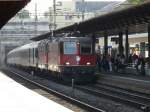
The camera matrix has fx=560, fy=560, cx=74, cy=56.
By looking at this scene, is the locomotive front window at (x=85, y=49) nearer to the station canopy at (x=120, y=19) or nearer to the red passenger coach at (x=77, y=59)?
the red passenger coach at (x=77, y=59)

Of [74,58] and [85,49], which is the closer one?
[74,58]


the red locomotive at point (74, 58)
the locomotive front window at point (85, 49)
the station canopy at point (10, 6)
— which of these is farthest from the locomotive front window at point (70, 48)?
the station canopy at point (10, 6)

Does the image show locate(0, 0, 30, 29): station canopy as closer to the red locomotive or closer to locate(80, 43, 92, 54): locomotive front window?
the red locomotive

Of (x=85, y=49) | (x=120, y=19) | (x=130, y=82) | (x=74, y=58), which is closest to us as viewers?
(x=130, y=82)

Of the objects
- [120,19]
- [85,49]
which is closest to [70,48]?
[85,49]

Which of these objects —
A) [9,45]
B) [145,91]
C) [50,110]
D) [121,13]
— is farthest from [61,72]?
[9,45]

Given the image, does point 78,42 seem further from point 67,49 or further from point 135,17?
point 135,17

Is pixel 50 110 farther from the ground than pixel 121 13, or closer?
closer

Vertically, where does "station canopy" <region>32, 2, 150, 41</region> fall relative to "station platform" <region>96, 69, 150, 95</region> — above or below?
above

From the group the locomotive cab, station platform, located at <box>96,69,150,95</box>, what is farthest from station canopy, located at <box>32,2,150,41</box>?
station platform, located at <box>96,69,150,95</box>

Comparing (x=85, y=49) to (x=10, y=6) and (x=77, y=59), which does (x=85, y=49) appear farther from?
(x=10, y=6)

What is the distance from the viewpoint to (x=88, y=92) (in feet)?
93.3

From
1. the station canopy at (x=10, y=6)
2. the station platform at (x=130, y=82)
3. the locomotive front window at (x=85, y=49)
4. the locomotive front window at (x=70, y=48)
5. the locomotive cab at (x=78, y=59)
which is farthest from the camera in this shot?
the locomotive front window at (x=70, y=48)

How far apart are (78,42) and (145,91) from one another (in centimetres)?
784
